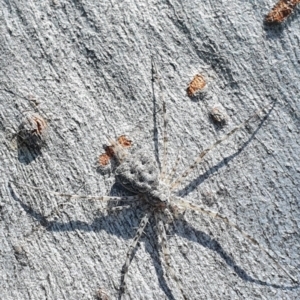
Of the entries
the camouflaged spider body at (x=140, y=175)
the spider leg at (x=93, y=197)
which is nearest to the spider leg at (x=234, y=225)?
the camouflaged spider body at (x=140, y=175)

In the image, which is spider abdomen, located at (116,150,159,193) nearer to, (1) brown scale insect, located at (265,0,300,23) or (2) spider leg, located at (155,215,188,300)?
(2) spider leg, located at (155,215,188,300)

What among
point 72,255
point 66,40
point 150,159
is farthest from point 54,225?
point 66,40

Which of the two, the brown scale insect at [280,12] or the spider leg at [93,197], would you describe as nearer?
the brown scale insect at [280,12]

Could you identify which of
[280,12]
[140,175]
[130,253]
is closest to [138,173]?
[140,175]

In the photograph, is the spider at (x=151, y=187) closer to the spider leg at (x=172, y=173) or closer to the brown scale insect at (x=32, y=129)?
the spider leg at (x=172, y=173)

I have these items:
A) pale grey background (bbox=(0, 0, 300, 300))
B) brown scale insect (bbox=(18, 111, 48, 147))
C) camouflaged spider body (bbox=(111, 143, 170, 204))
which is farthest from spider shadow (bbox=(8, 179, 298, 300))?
brown scale insect (bbox=(18, 111, 48, 147))

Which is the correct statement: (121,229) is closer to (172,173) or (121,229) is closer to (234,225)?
(172,173)
